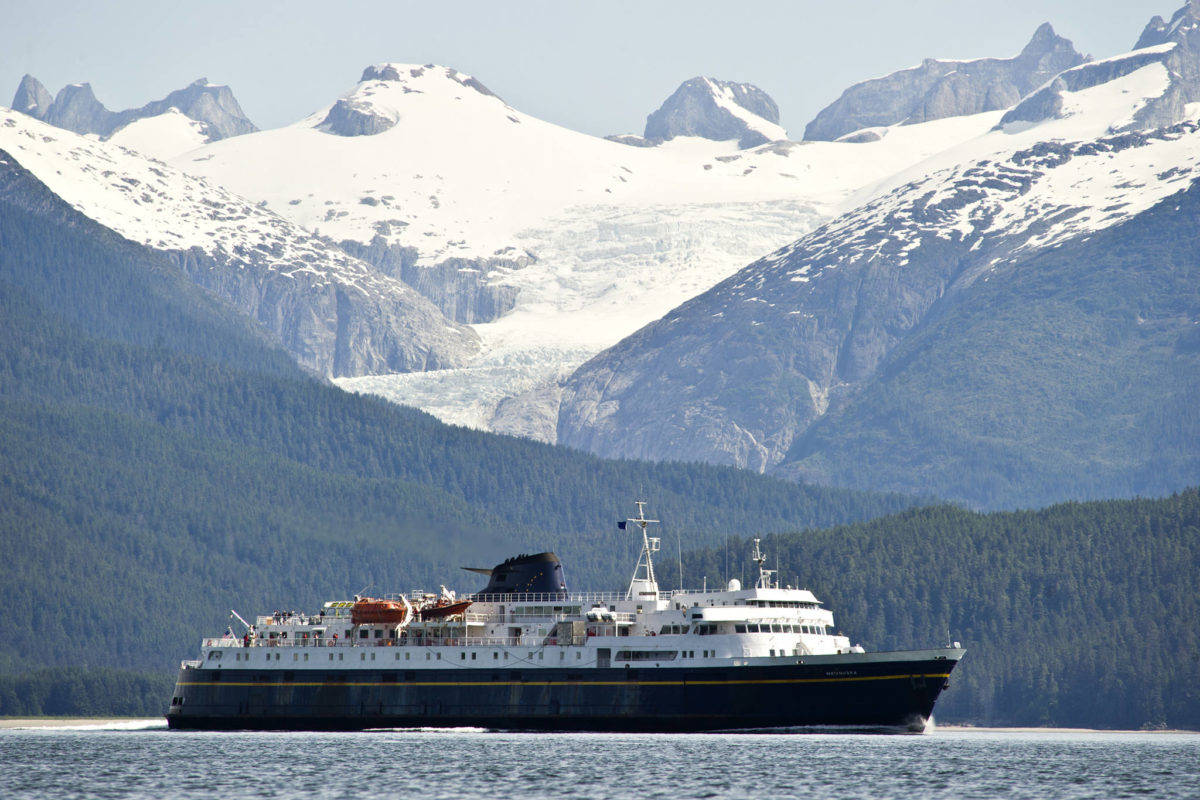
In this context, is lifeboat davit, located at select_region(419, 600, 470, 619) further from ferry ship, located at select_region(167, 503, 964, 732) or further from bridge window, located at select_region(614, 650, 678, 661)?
bridge window, located at select_region(614, 650, 678, 661)

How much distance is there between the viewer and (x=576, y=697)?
146125 millimetres

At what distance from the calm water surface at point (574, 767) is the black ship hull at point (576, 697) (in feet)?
5.48

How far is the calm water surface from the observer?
355 ft

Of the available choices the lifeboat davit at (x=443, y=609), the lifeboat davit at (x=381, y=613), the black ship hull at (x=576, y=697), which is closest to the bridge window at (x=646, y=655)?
the black ship hull at (x=576, y=697)

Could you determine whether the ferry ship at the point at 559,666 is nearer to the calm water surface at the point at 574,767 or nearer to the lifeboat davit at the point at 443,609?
the lifeboat davit at the point at 443,609

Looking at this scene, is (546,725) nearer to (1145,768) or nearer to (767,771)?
(767,771)

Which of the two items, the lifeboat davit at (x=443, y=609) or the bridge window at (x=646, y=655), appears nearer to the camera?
the bridge window at (x=646, y=655)

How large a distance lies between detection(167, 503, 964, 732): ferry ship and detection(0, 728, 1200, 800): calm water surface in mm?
2201

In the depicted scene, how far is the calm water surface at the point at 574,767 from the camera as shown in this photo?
10825cm

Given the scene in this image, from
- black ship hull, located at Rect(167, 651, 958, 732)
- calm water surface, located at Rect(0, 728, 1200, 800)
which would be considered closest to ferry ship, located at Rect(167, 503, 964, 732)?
black ship hull, located at Rect(167, 651, 958, 732)

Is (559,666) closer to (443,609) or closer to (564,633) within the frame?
(564,633)

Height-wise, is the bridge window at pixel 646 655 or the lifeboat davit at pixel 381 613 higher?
the lifeboat davit at pixel 381 613

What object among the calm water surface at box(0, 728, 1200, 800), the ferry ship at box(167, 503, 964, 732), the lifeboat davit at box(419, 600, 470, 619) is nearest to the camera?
the calm water surface at box(0, 728, 1200, 800)

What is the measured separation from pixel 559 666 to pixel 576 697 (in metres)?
2.58
